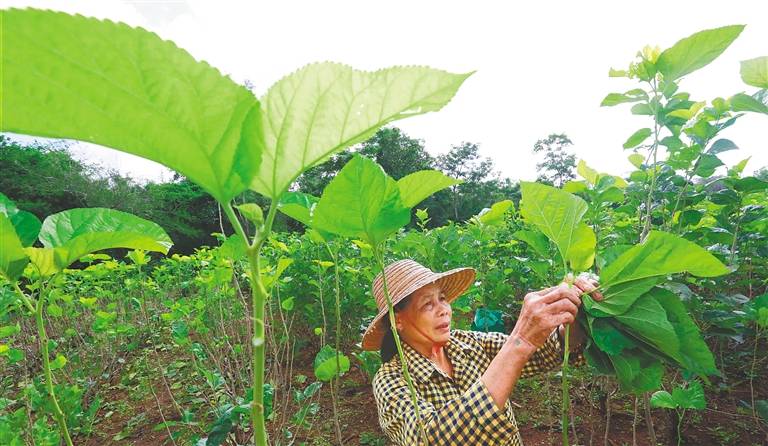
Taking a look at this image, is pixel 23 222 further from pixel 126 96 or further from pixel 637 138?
pixel 637 138

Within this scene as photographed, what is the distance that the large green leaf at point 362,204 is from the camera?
2.49ft

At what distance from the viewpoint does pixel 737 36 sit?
3.53 feet

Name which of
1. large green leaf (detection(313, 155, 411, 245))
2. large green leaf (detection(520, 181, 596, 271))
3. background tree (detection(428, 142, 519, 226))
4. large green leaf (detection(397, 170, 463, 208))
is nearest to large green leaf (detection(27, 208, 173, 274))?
large green leaf (detection(313, 155, 411, 245))

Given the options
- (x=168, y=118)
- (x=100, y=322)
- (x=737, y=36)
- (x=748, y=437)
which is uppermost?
(x=737, y=36)

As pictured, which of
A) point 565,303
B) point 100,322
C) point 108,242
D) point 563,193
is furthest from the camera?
point 100,322

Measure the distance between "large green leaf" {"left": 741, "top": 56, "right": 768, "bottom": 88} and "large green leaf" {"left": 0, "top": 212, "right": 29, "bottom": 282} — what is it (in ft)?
6.77

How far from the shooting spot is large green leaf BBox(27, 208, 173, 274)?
74 centimetres

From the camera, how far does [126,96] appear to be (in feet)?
1.33

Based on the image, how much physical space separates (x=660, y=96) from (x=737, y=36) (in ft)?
1.97

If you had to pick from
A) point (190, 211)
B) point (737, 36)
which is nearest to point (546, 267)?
point (737, 36)

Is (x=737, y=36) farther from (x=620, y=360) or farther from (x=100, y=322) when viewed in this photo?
(x=100, y=322)

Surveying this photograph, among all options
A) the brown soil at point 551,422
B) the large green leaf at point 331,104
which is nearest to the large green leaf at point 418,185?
the large green leaf at point 331,104

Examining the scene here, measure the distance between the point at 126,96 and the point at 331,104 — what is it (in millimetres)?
221

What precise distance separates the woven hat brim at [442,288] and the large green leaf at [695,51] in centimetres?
111
